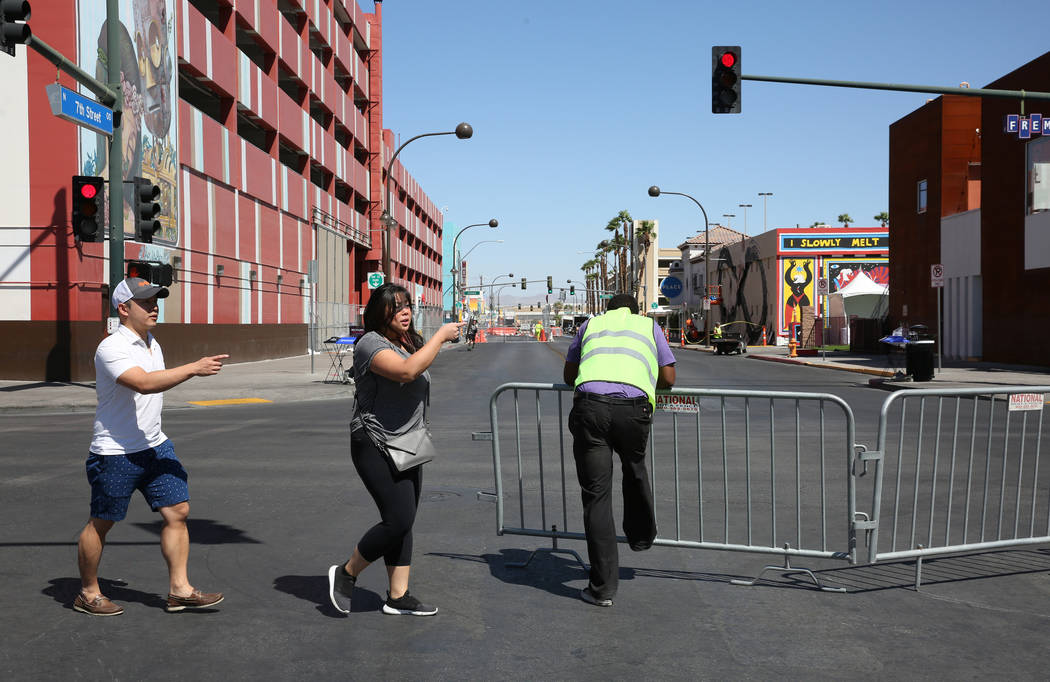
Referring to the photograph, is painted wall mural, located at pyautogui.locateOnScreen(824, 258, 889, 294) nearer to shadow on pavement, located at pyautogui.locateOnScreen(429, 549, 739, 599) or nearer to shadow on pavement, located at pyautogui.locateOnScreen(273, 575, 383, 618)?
shadow on pavement, located at pyautogui.locateOnScreen(429, 549, 739, 599)

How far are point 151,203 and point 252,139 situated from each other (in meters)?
23.7

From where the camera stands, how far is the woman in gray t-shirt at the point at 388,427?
500 cm

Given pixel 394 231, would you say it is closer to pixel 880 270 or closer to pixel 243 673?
pixel 880 270

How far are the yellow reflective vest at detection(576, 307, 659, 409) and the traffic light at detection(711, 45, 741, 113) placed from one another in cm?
1149

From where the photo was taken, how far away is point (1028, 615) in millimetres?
5195

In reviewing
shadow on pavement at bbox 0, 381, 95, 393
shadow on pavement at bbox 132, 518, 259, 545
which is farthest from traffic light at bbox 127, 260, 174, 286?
shadow on pavement at bbox 132, 518, 259, 545

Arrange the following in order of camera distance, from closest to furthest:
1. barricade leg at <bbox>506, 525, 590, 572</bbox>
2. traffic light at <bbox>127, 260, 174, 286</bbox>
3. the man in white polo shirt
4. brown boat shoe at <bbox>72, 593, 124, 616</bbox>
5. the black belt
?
1. the man in white polo shirt
2. brown boat shoe at <bbox>72, 593, 124, 616</bbox>
3. the black belt
4. barricade leg at <bbox>506, 525, 590, 572</bbox>
5. traffic light at <bbox>127, 260, 174, 286</bbox>

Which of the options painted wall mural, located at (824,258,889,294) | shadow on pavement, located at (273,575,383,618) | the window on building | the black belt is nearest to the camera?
shadow on pavement, located at (273,575,383,618)

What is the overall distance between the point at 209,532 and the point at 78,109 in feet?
35.3

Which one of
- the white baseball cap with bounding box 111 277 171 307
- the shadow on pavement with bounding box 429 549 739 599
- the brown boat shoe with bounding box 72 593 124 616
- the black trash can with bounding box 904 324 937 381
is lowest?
the shadow on pavement with bounding box 429 549 739 599

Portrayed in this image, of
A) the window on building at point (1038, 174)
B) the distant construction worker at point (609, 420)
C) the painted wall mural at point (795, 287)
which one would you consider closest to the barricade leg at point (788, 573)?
the distant construction worker at point (609, 420)

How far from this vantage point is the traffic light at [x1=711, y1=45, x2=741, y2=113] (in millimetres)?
16141

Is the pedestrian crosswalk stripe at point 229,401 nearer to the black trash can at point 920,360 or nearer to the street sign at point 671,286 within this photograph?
the black trash can at point 920,360

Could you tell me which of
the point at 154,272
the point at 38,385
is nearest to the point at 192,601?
the point at 154,272
